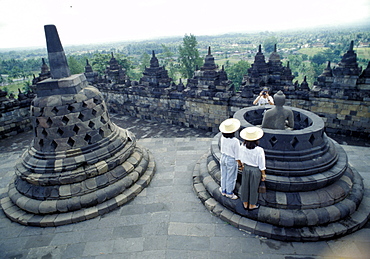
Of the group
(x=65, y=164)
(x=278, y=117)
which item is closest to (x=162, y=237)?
(x=65, y=164)

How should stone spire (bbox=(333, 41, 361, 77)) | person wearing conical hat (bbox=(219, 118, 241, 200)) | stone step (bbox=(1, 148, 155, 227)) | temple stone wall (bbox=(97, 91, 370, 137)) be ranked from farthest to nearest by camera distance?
1. temple stone wall (bbox=(97, 91, 370, 137))
2. stone spire (bbox=(333, 41, 361, 77))
3. stone step (bbox=(1, 148, 155, 227))
4. person wearing conical hat (bbox=(219, 118, 241, 200))

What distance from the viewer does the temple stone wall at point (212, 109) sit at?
10.5 meters

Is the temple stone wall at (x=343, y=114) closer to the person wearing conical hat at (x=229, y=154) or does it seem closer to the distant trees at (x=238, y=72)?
the person wearing conical hat at (x=229, y=154)

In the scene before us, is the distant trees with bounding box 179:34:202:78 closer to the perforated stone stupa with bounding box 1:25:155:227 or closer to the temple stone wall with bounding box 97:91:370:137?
the temple stone wall with bounding box 97:91:370:137

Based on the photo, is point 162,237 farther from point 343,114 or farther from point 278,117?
point 343,114

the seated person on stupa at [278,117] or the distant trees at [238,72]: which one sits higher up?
the seated person on stupa at [278,117]

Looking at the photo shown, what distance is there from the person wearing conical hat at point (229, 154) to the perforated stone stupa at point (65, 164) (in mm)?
2537

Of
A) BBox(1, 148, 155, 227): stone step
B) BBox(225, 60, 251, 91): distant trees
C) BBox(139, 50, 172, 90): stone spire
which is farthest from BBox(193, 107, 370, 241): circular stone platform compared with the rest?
BBox(225, 60, 251, 91): distant trees

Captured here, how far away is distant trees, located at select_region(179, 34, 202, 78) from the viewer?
44.7 meters

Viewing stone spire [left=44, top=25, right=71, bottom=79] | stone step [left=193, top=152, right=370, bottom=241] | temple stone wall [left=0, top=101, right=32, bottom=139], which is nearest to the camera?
stone step [left=193, top=152, right=370, bottom=241]

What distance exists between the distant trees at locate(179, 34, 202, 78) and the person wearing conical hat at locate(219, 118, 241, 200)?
41.9 m

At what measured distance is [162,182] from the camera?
6.80 m

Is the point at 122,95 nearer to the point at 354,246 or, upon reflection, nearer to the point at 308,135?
the point at 308,135

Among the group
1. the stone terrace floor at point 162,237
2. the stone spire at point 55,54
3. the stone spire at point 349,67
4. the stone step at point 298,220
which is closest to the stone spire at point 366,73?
the stone spire at point 349,67
